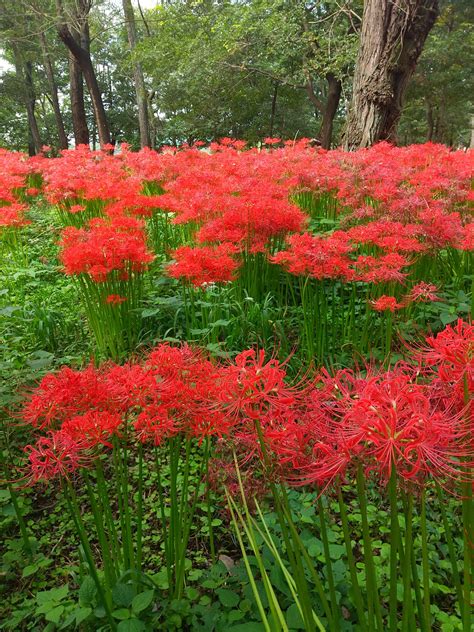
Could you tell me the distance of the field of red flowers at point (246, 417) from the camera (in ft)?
3.49

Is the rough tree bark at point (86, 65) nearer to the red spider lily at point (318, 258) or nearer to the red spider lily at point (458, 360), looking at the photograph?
the red spider lily at point (318, 258)

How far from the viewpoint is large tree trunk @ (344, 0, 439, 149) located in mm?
5973

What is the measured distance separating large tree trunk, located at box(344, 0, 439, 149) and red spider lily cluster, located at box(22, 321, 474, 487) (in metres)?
6.00

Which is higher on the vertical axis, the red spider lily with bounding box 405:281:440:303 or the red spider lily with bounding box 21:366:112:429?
the red spider lily with bounding box 21:366:112:429

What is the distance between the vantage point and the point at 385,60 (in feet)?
20.0

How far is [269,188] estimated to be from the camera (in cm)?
367

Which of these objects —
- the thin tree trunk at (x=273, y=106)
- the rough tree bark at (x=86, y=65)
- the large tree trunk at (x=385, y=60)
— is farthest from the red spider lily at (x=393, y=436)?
the thin tree trunk at (x=273, y=106)

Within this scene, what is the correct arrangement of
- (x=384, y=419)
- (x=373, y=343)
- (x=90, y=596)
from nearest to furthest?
(x=384, y=419)
(x=90, y=596)
(x=373, y=343)

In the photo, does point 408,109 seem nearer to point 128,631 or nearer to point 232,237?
point 232,237

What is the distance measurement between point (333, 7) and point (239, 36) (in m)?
3.54

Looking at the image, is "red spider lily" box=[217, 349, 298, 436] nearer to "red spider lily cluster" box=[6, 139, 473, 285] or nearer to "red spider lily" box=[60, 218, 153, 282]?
"red spider lily cluster" box=[6, 139, 473, 285]

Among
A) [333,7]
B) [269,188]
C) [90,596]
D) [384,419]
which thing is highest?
[333,7]

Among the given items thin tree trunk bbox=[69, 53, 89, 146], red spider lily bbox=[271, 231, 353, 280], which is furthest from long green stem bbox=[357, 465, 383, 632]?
thin tree trunk bbox=[69, 53, 89, 146]

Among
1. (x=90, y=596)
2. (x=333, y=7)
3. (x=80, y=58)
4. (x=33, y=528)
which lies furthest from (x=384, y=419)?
(x=333, y=7)
